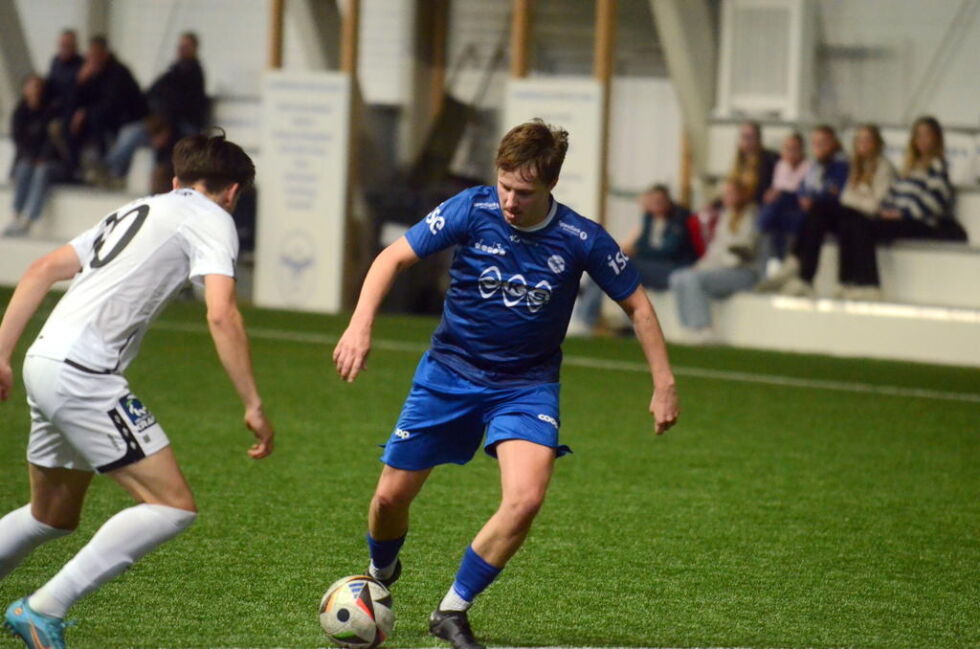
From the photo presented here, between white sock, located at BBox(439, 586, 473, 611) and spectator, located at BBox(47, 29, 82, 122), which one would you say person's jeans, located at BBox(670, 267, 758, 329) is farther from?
white sock, located at BBox(439, 586, 473, 611)

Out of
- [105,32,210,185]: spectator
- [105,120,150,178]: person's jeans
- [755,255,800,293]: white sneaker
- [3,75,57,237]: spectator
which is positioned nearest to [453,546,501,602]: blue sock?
[755,255,800,293]: white sneaker

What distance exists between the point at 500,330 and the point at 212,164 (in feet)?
3.29

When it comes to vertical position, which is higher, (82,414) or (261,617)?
(82,414)

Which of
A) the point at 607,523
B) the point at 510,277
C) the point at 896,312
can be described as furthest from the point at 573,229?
the point at 896,312

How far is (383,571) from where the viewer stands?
513 centimetres

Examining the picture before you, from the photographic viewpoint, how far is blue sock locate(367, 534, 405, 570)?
5.05 meters

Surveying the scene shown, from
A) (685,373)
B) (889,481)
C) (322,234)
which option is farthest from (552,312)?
(322,234)

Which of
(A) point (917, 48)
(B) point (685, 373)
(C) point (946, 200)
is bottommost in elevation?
(B) point (685, 373)

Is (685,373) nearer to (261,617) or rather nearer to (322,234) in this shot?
(322,234)

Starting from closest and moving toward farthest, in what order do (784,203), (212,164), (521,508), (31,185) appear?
(212,164) < (521,508) < (784,203) < (31,185)

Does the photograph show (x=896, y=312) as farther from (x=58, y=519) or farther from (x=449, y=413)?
(x=58, y=519)

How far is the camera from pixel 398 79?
19.4 metres

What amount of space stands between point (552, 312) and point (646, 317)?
28 centimetres

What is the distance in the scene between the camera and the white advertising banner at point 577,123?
14695mm
